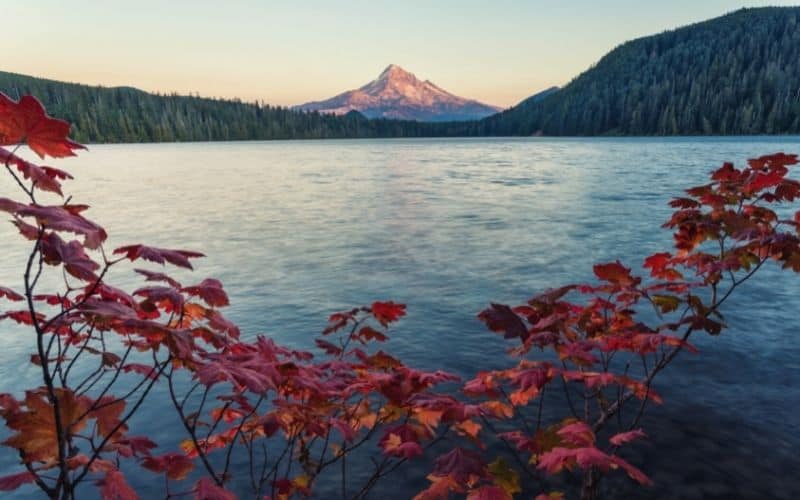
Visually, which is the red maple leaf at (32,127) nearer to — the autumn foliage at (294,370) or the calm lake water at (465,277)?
the autumn foliage at (294,370)

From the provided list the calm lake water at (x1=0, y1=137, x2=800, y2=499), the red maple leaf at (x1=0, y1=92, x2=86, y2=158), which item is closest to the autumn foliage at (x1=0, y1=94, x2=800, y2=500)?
the red maple leaf at (x1=0, y1=92, x2=86, y2=158)

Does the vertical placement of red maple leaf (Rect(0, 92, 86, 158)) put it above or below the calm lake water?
above

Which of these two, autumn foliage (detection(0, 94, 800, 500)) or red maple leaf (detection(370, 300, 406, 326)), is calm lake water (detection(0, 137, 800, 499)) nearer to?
autumn foliage (detection(0, 94, 800, 500))

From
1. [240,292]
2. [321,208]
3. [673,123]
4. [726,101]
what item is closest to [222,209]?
[321,208]

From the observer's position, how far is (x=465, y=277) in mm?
17281

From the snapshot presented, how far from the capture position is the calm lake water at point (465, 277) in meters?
7.18

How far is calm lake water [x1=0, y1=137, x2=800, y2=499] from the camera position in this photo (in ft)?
23.6

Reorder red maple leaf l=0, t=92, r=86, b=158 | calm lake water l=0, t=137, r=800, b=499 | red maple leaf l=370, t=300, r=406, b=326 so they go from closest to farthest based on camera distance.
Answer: red maple leaf l=0, t=92, r=86, b=158, red maple leaf l=370, t=300, r=406, b=326, calm lake water l=0, t=137, r=800, b=499

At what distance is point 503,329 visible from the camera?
3.84m

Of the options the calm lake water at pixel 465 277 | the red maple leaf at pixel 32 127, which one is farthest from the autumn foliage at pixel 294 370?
the calm lake water at pixel 465 277

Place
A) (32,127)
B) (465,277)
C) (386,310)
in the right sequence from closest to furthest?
(32,127) < (386,310) < (465,277)

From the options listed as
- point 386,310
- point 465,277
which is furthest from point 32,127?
point 465,277

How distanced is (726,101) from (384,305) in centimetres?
22534

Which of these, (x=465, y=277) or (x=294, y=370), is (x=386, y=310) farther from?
(x=465, y=277)
